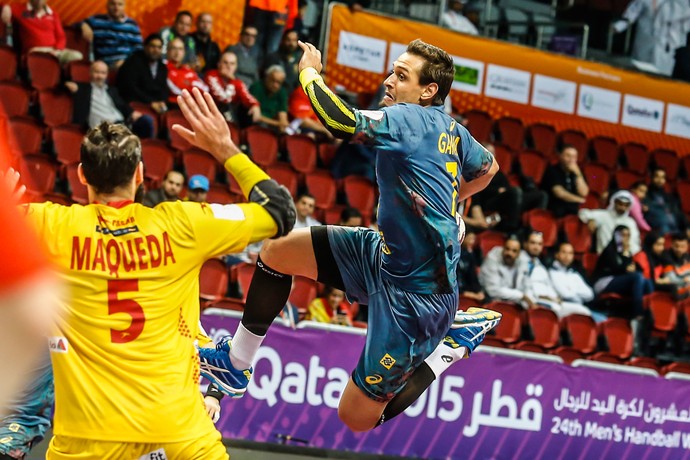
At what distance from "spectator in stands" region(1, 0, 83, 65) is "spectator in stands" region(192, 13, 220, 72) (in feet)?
5.17

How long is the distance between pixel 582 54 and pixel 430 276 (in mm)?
13662

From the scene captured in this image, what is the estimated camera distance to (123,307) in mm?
3648

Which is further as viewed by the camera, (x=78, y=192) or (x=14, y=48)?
(x=14, y=48)

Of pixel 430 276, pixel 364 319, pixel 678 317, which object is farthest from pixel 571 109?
pixel 430 276

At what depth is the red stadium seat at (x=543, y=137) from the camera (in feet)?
55.8

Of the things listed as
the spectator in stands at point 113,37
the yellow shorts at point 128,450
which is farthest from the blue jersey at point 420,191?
the spectator in stands at point 113,37

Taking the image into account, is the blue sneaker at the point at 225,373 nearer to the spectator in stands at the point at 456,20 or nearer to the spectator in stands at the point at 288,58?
the spectator in stands at the point at 288,58

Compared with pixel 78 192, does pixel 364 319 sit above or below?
below

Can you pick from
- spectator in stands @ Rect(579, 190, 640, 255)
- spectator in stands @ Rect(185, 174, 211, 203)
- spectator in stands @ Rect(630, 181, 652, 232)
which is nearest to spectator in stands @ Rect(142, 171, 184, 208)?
spectator in stands @ Rect(185, 174, 211, 203)

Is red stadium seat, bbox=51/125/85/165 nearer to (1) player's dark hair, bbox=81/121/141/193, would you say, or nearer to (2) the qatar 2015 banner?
(2) the qatar 2015 banner

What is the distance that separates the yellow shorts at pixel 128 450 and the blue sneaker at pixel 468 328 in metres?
2.71

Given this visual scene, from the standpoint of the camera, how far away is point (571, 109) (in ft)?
60.4

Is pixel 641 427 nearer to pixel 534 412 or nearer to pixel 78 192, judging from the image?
pixel 534 412

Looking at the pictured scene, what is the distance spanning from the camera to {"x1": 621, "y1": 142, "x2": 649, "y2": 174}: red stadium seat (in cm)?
1769
